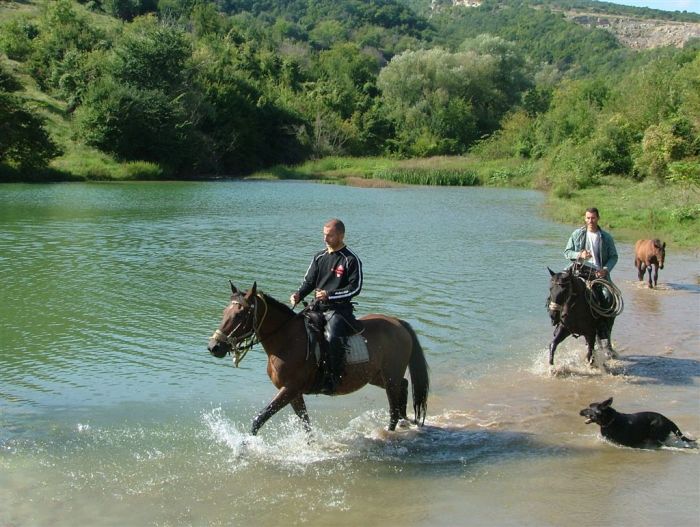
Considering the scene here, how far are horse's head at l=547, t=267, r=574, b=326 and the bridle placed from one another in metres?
4.47

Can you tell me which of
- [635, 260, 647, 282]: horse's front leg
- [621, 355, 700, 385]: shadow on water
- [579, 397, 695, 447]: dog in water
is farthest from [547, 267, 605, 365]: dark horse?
[635, 260, 647, 282]: horse's front leg

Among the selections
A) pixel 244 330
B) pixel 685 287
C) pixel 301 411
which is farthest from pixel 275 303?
pixel 685 287

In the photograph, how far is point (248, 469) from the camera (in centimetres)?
724

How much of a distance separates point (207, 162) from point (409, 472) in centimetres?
6569

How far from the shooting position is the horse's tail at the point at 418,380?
8.23 metres

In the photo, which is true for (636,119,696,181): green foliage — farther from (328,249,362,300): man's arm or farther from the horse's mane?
the horse's mane

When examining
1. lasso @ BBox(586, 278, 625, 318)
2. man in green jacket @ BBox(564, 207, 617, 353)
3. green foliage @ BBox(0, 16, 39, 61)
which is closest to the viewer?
lasso @ BBox(586, 278, 625, 318)

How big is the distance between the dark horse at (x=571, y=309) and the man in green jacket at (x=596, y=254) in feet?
0.73

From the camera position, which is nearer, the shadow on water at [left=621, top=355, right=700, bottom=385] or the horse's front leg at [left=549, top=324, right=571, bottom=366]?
the shadow on water at [left=621, top=355, right=700, bottom=385]

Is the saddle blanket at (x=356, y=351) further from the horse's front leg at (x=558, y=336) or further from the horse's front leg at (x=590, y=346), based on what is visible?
the horse's front leg at (x=590, y=346)

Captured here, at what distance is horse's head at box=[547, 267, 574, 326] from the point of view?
1002 centimetres

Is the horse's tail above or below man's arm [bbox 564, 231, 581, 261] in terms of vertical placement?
below

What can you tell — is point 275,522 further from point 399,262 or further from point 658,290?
point 399,262

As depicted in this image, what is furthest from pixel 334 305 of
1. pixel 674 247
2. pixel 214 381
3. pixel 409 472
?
pixel 674 247
